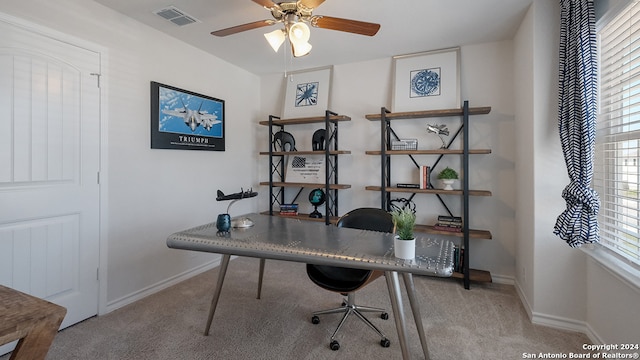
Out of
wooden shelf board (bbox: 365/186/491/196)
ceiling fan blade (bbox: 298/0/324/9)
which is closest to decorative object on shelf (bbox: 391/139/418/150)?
wooden shelf board (bbox: 365/186/491/196)

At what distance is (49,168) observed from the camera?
2.19 metres

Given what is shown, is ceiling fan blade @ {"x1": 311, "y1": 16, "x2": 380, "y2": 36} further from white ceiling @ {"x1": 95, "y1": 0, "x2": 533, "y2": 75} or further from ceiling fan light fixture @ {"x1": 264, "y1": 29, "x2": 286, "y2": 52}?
white ceiling @ {"x1": 95, "y1": 0, "x2": 533, "y2": 75}

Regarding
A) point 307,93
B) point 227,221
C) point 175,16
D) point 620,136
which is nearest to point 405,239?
point 227,221

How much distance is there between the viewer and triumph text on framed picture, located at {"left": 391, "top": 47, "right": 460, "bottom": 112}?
3330 mm

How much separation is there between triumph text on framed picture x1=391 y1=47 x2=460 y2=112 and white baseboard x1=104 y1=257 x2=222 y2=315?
2846 mm

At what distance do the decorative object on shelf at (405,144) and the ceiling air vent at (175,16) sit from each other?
233 centimetres

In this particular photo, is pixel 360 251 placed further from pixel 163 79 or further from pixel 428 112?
pixel 163 79

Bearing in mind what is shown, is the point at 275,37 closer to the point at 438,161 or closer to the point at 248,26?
the point at 248,26

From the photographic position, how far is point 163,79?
9.96ft

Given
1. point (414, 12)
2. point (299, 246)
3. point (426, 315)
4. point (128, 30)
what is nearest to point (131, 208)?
point (128, 30)

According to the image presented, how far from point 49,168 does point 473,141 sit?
3770mm

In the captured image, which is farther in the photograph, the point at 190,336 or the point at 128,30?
the point at 128,30

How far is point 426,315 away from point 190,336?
1814 millimetres

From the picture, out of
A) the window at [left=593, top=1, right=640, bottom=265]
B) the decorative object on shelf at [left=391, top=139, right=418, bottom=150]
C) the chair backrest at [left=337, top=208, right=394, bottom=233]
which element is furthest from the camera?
the decorative object on shelf at [left=391, top=139, right=418, bottom=150]
